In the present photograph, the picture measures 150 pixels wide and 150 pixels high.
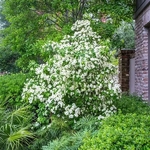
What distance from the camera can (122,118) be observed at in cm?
371

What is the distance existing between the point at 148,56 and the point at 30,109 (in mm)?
2830

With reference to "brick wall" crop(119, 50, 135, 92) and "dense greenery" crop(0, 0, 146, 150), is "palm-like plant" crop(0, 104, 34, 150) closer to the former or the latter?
"dense greenery" crop(0, 0, 146, 150)

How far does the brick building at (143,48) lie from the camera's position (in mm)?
6852

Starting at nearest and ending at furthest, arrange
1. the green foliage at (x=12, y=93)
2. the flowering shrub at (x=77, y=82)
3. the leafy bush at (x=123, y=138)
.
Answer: the leafy bush at (x=123, y=138)
the flowering shrub at (x=77, y=82)
the green foliage at (x=12, y=93)

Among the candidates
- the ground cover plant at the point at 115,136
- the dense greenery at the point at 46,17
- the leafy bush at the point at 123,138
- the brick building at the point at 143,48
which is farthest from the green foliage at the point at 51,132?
the dense greenery at the point at 46,17

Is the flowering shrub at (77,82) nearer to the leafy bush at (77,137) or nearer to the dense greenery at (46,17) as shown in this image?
the leafy bush at (77,137)

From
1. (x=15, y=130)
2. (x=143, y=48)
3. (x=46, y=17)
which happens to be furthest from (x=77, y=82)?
(x=46, y=17)

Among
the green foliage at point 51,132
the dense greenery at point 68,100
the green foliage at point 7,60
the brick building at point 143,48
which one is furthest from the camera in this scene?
the green foliage at point 7,60

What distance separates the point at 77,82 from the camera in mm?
4562

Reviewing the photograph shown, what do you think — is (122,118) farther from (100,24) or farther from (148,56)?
(100,24)

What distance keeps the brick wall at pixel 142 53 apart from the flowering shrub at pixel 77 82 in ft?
7.26

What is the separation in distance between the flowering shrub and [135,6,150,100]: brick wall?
221 centimetres

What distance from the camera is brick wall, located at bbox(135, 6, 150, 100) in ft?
22.6

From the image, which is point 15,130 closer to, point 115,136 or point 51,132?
point 51,132
